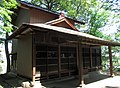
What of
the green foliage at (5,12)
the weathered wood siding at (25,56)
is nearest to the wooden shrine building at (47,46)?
the weathered wood siding at (25,56)

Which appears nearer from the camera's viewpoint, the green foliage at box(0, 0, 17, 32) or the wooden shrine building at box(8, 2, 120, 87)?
the green foliage at box(0, 0, 17, 32)

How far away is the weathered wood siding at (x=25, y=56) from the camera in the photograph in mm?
10991

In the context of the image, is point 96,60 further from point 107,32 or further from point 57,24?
point 107,32

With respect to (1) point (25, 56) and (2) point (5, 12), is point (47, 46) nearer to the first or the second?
(1) point (25, 56)

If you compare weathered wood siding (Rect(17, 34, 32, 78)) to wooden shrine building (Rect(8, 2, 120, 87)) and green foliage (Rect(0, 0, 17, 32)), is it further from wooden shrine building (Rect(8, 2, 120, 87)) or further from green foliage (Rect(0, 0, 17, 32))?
green foliage (Rect(0, 0, 17, 32))

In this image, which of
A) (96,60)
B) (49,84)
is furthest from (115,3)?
(49,84)

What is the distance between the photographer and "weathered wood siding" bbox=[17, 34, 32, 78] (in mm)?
10991

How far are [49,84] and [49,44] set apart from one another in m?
2.65

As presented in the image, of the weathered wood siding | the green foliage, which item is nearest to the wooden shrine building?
the weathered wood siding

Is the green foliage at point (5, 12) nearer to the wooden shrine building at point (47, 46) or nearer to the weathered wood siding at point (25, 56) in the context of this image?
the wooden shrine building at point (47, 46)

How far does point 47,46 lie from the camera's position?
1127 cm

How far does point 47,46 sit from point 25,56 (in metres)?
1.91

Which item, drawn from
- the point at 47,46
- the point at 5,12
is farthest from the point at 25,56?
the point at 5,12

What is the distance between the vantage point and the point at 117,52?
1021 inches
